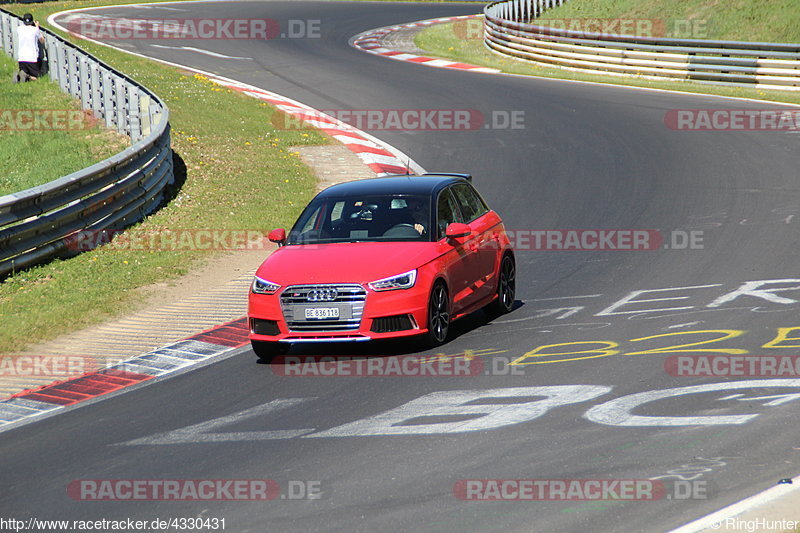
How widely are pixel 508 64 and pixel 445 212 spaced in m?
24.5

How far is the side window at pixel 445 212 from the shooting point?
11.6 metres

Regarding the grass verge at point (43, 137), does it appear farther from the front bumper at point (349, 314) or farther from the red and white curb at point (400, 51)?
the red and white curb at point (400, 51)

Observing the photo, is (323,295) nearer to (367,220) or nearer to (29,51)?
(367,220)

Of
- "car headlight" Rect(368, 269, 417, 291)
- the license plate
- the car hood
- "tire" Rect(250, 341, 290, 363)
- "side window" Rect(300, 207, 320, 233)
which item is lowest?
"tire" Rect(250, 341, 290, 363)

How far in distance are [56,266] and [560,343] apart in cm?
712

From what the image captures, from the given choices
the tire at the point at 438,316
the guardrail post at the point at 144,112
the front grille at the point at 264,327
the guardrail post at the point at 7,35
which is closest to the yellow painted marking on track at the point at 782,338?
the tire at the point at 438,316

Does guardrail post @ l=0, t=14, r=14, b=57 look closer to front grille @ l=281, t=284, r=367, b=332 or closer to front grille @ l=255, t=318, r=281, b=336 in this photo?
front grille @ l=255, t=318, r=281, b=336

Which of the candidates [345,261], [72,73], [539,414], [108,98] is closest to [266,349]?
[345,261]

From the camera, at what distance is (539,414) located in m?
8.56

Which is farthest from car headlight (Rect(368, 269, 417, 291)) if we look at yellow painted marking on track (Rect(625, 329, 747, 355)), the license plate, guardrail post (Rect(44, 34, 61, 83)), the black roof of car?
guardrail post (Rect(44, 34, 61, 83))

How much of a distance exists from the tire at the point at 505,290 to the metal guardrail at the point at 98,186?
237 inches

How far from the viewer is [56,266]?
1475 centimetres

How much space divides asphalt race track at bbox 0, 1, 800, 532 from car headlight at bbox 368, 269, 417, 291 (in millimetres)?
754

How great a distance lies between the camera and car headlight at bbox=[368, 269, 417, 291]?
34.6 feet
